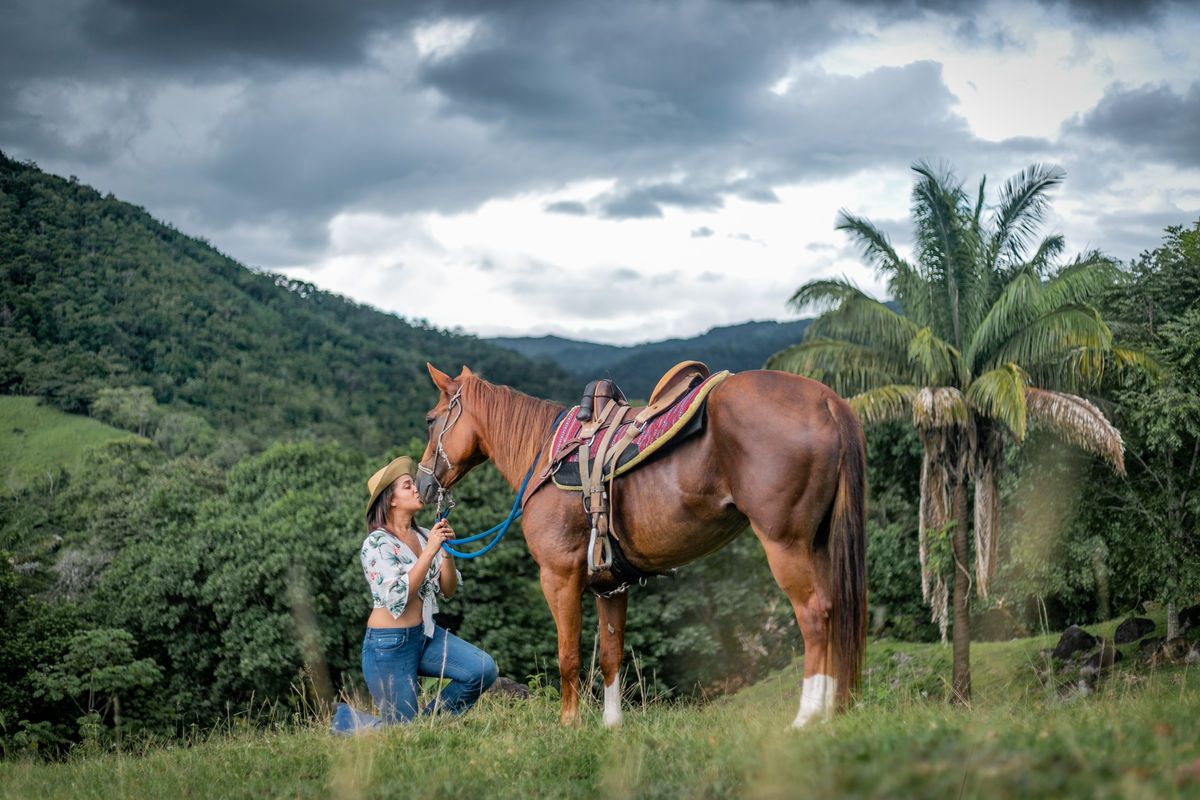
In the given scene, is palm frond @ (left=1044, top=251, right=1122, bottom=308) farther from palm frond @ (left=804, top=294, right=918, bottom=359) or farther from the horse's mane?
the horse's mane

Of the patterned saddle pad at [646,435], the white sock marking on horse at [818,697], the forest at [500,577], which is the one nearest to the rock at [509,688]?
the forest at [500,577]

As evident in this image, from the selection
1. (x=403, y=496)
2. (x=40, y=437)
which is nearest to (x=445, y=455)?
(x=403, y=496)

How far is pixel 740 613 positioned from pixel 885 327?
10.7 metres

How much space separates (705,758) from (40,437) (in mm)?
Result: 84508

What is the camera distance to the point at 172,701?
2217 cm

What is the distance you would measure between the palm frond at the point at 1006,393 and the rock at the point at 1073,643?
7321 millimetres

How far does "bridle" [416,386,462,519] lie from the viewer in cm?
663

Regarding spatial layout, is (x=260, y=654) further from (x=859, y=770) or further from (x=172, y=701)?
(x=859, y=770)

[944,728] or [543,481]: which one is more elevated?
[543,481]

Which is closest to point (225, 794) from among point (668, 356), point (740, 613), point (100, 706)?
point (100, 706)

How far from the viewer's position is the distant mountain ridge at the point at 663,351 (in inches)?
4114

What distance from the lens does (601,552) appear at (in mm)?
5801

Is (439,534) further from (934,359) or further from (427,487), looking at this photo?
(934,359)

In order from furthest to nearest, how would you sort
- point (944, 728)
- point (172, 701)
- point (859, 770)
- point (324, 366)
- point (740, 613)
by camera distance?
point (324, 366) → point (740, 613) → point (172, 701) → point (944, 728) → point (859, 770)
